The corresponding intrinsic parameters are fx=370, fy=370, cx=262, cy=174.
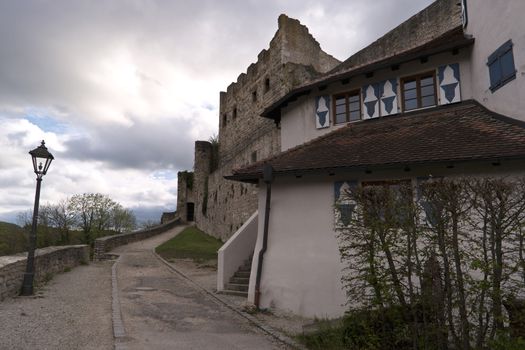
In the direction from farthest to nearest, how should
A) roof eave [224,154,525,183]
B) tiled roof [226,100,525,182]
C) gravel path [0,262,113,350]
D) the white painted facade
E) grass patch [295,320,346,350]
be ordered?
1. the white painted facade
2. tiled roof [226,100,525,182]
3. roof eave [224,154,525,183]
4. gravel path [0,262,113,350]
5. grass patch [295,320,346,350]

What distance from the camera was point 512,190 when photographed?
13.5 feet

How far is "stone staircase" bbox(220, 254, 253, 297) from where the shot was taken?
1013 cm

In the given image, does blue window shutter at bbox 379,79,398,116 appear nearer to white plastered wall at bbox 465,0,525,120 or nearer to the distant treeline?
white plastered wall at bbox 465,0,525,120

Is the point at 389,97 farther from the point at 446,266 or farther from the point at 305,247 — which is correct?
the point at 446,266

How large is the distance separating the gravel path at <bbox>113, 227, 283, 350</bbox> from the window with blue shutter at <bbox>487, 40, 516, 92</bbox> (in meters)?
6.86

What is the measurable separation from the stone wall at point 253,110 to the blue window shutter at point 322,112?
381 cm

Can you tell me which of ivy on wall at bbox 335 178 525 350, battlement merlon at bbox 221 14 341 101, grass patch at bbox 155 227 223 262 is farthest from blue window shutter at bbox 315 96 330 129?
battlement merlon at bbox 221 14 341 101

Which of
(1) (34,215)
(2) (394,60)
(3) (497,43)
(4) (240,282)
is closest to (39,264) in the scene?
(1) (34,215)

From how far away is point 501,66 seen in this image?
7.70 m

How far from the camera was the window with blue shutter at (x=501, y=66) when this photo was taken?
7.40 m

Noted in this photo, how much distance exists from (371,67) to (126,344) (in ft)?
27.6

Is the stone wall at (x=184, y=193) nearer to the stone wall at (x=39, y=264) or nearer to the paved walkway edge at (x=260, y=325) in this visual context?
the stone wall at (x=39, y=264)

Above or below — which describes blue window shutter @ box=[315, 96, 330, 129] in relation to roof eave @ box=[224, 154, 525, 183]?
above

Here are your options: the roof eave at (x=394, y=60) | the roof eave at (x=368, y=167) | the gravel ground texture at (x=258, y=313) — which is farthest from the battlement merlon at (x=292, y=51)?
the roof eave at (x=368, y=167)
